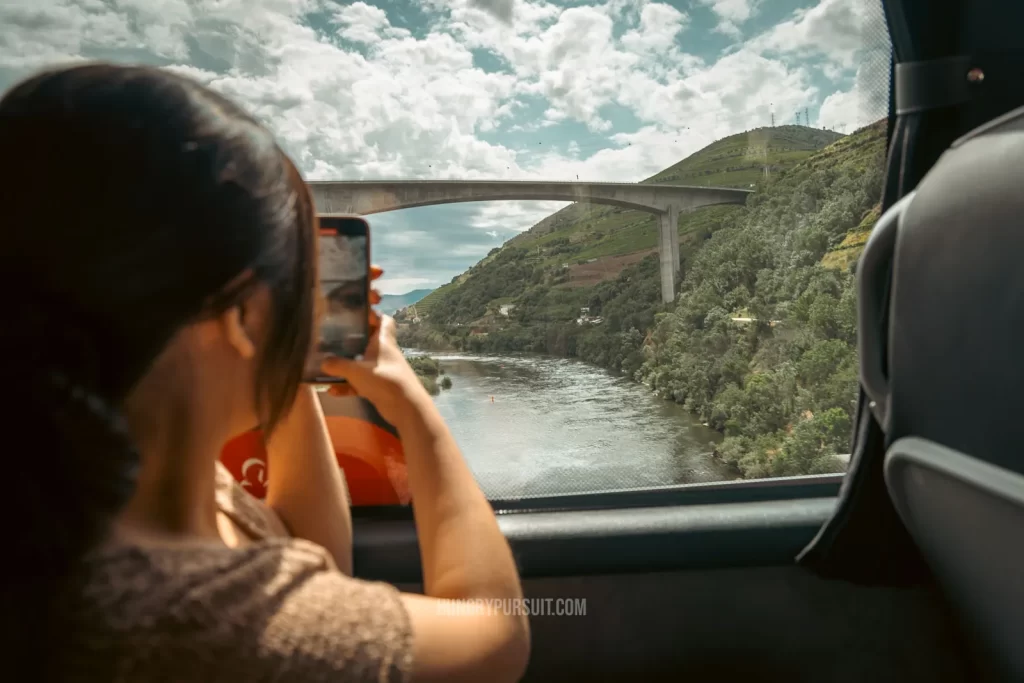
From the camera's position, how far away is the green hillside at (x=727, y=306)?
66.9 inches

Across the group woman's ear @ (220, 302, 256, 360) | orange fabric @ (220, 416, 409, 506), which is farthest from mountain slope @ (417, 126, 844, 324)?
woman's ear @ (220, 302, 256, 360)

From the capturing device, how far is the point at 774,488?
69.6 inches

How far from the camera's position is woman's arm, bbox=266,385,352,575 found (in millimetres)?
1011

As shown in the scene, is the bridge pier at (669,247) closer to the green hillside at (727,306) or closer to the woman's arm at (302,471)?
the green hillside at (727,306)

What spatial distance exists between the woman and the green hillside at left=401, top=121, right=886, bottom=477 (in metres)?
0.99

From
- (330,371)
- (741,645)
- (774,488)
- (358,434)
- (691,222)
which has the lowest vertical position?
(741,645)

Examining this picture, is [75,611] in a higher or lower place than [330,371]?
lower

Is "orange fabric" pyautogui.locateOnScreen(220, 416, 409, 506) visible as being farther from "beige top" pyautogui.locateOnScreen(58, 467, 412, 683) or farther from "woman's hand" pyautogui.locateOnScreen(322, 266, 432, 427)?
"beige top" pyautogui.locateOnScreen(58, 467, 412, 683)

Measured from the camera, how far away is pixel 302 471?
3.34 ft

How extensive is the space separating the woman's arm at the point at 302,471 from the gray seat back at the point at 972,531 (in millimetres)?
1056

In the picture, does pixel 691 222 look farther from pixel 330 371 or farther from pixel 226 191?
pixel 226 191

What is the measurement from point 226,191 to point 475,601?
509 mm

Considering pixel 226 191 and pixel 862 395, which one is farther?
pixel 862 395

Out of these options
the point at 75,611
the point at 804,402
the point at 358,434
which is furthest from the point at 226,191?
the point at 804,402
